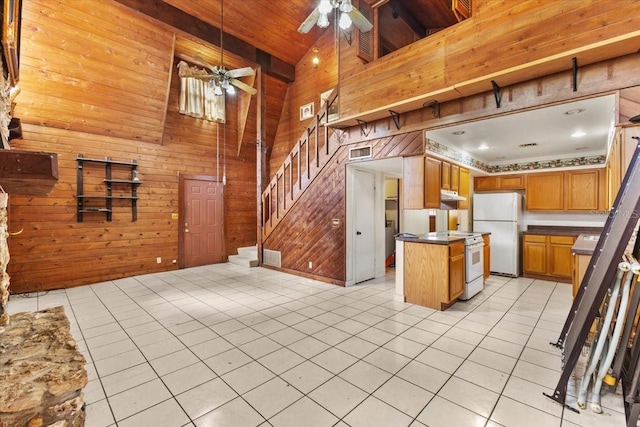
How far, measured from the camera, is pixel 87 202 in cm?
536

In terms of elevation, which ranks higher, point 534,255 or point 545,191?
point 545,191

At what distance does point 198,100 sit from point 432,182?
5.53 metres

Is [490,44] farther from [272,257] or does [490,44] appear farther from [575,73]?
[272,257]

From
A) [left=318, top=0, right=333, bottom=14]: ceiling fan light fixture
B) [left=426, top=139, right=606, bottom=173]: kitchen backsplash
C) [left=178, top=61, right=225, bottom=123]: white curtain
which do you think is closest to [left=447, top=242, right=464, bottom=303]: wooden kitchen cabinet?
[left=426, top=139, right=606, bottom=173]: kitchen backsplash

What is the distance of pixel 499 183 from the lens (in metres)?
6.12

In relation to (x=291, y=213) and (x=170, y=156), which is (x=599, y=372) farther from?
(x=170, y=156)

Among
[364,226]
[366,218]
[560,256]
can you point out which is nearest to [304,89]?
[366,218]

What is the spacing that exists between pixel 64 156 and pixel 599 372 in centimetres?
745

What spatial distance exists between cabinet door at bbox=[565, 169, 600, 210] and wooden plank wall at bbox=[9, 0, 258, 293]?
780 cm

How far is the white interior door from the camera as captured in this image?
17.1 ft

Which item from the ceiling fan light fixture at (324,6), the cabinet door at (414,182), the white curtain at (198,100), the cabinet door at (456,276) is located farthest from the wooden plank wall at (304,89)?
the cabinet door at (456,276)

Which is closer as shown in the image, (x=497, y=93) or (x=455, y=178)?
(x=497, y=93)

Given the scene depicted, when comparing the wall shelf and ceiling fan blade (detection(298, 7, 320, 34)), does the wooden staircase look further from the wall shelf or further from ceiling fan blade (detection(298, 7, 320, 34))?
the wall shelf

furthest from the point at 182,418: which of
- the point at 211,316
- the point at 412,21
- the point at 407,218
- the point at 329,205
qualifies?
the point at 412,21
